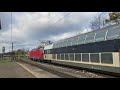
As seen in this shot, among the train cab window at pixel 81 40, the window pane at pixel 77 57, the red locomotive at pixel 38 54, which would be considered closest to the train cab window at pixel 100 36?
the train cab window at pixel 81 40

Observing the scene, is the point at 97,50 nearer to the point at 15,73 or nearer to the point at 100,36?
the point at 100,36

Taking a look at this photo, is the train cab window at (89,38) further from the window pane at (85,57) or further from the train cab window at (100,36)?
the window pane at (85,57)

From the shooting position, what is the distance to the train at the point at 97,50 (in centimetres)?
1846

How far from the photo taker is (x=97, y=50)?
2219cm

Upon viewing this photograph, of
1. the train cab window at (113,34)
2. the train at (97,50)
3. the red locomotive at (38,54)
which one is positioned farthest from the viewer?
the red locomotive at (38,54)

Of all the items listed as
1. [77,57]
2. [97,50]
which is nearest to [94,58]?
[97,50]

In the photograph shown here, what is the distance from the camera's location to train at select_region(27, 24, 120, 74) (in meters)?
18.5

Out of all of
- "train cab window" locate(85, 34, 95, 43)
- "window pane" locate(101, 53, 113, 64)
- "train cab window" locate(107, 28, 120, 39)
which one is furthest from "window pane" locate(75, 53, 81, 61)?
"train cab window" locate(107, 28, 120, 39)
